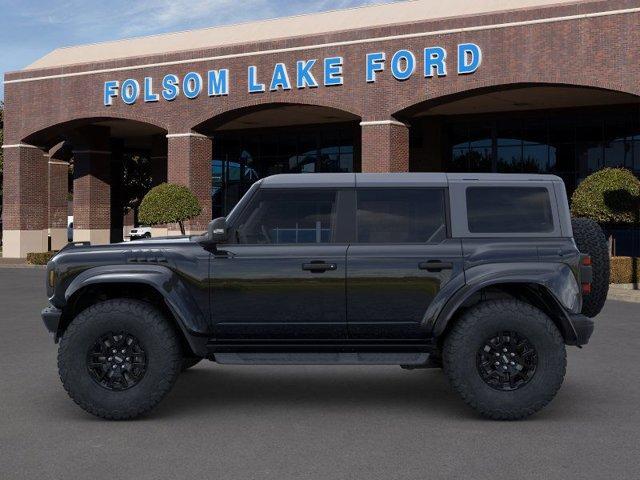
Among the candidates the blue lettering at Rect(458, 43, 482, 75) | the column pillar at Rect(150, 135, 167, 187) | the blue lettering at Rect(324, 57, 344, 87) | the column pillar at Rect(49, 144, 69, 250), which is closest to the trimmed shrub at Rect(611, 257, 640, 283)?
the blue lettering at Rect(458, 43, 482, 75)

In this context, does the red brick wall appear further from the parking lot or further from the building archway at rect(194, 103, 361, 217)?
the parking lot

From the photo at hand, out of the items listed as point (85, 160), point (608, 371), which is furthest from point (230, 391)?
point (85, 160)

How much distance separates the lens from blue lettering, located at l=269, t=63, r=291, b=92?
3275 centimetres

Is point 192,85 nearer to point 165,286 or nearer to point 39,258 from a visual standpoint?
point 39,258

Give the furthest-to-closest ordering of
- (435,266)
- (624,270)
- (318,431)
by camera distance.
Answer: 1. (624,270)
2. (435,266)
3. (318,431)

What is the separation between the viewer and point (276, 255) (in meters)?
7.21

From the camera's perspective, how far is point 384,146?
30.8m

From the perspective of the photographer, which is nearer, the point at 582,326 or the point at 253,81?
the point at 582,326

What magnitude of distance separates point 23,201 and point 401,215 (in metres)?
36.2

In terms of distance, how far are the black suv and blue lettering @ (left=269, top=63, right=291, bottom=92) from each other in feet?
85.1

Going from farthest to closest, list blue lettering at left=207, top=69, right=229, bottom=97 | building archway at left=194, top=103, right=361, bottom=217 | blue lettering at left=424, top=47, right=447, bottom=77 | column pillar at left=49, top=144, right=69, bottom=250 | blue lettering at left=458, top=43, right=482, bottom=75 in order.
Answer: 1. column pillar at left=49, top=144, right=69, bottom=250
2. building archway at left=194, top=103, right=361, bottom=217
3. blue lettering at left=207, top=69, right=229, bottom=97
4. blue lettering at left=424, top=47, right=447, bottom=77
5. blue lettering at left=458, top=43, right=482, bottom=75

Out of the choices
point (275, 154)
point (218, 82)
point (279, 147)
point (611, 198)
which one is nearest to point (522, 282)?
point (611, 198)

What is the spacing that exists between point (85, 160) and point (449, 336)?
1546 inches

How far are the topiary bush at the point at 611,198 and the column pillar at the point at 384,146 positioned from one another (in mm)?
7997
